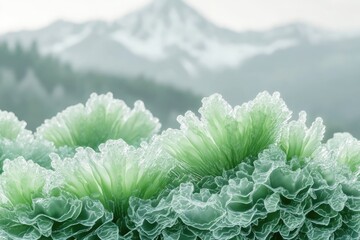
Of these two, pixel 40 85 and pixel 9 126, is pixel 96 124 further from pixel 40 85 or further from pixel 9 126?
pixel 40 85

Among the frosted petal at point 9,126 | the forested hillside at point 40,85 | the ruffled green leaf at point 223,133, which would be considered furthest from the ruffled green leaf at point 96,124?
the forested hillside at point 40,85

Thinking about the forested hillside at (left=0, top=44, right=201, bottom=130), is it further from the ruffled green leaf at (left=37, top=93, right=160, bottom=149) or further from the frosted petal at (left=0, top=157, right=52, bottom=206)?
the frosted petal at (left=0, top=157, right=52, bottom=206)

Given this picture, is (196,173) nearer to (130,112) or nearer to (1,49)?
(130,112)

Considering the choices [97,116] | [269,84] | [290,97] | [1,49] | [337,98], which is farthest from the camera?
[269,84]

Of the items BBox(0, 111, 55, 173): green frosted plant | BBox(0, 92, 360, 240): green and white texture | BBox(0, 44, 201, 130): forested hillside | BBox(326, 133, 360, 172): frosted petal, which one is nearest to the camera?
BBox(0, 92, 360, 240): green and white texture

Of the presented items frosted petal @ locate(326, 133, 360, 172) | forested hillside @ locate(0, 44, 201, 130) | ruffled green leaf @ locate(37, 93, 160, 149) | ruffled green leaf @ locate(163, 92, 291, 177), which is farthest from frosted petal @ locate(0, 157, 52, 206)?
forested hillside @ locate(0, 44, 201, 130)

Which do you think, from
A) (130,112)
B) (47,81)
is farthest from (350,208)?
(47,81)
